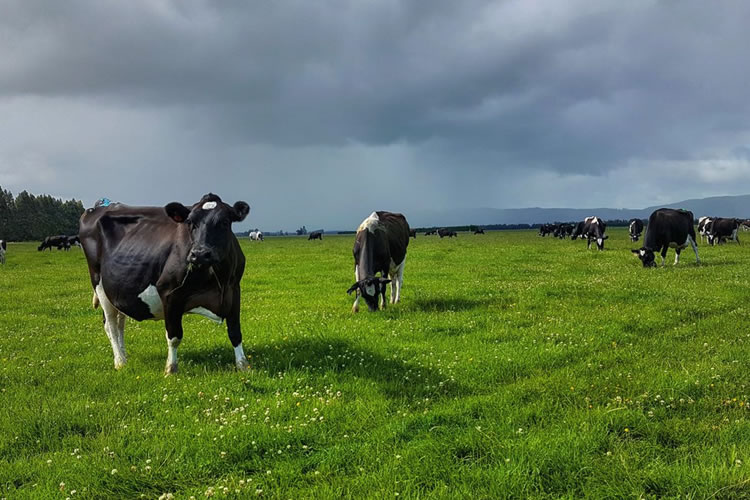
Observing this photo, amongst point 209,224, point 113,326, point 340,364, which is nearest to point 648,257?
point 340,364

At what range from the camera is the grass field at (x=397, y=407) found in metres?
4.59

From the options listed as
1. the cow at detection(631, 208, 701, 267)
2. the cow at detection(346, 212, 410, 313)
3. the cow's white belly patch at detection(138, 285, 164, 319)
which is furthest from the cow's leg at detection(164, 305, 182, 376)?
the cow at detection(631, 208, 701, 267)

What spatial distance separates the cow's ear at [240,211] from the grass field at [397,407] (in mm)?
2710

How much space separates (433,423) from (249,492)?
7.86 feet

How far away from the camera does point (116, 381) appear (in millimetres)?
7668

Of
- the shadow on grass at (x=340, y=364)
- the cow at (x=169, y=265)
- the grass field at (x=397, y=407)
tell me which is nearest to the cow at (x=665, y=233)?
the grass field at (x=397, y=407)

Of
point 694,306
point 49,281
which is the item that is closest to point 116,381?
point 694,306

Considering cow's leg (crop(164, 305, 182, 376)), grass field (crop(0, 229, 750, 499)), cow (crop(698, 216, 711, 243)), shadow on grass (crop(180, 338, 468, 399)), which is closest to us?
grass field (crop(0, 229, 750, 499))

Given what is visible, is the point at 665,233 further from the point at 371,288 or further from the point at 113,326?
the point at 113,326

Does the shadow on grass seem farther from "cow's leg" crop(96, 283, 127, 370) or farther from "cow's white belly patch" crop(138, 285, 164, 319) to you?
"cow's white belly patch" crop(138, 285, 164, 319)

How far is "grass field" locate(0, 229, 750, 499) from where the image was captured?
459 cm

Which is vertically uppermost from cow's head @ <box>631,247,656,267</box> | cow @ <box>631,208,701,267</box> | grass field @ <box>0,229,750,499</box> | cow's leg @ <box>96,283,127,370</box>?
cow @ <box>631,208,701,267</box>

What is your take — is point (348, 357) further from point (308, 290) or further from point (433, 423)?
point (308, 290)

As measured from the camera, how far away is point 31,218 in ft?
A: 375
